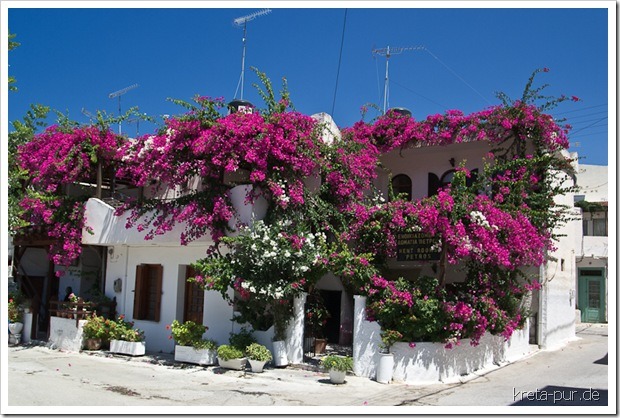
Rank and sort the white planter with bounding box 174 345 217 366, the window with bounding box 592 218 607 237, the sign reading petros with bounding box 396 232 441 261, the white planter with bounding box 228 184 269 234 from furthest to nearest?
the window with bounding box 592 218 607 237
the white planter with bounding box 228 184 269 234
the white planter with bounding box 174 345 217 366
the sign reading petros with bounding box 396 232 441 261

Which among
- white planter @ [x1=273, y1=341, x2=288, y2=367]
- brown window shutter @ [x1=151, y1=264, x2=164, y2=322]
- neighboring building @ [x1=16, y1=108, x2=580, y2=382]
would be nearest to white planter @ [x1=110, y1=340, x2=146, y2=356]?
neighboring building @ [x1=16, y1=108, x2=580, y2=382]

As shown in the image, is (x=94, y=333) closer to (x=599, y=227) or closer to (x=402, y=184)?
(x=402, y=184)

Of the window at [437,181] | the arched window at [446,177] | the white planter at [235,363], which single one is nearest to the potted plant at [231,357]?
the white planter at [235,363]

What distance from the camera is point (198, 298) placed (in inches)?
667

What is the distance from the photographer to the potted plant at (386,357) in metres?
12.7

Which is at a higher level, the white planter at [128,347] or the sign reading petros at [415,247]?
the sign reading petros at [415,247]

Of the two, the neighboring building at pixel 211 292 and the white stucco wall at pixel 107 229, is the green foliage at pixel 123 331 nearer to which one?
the neighboring building at pixel 211 292

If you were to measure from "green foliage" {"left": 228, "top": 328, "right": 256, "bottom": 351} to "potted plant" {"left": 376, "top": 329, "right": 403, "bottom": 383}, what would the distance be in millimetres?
3207

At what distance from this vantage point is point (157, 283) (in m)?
17.7

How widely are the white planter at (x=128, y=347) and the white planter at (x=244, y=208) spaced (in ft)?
14.0

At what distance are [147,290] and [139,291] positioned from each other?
264 millimetres

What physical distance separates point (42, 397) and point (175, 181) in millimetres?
6282

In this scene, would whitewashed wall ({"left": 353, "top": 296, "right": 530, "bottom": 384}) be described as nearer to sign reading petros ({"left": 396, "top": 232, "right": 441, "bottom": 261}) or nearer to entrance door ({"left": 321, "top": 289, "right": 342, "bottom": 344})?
sign reading petros ({"left": 396, "top": 232, "right": 441, "bottom": 261})

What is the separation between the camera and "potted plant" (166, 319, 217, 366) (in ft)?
47.6
